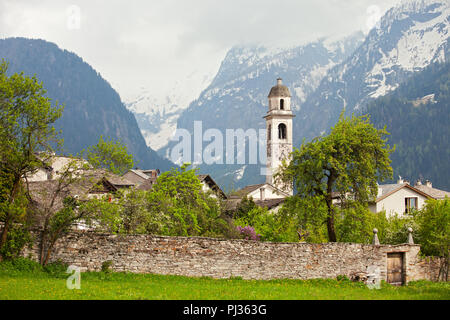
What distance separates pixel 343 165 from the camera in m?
37.6

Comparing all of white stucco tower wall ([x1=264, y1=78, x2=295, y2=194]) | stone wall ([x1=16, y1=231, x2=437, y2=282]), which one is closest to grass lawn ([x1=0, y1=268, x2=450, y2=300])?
stone wall ([x1=16, y1=231, x2=437, y2=282])

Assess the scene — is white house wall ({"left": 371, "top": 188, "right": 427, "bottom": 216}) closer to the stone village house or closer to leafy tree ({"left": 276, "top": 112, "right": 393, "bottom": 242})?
the stone village house

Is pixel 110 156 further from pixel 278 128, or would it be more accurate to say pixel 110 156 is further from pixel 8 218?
pixel 278 128

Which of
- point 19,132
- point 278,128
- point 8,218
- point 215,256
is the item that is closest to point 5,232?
point 8,218

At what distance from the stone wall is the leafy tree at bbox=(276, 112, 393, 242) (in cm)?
493

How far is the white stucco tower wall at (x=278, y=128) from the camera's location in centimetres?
10088

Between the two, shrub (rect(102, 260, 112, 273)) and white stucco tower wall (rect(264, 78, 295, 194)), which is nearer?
shrub (rect(102, 260, 112, 273))

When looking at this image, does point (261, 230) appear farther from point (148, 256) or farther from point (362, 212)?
point (148, 256)

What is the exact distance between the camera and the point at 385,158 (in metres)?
38.4

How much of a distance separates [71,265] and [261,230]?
2342 cm

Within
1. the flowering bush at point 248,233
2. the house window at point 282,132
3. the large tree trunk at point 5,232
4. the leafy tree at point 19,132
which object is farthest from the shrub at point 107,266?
the house window at point 282,132

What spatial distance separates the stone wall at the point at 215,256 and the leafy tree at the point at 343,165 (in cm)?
493

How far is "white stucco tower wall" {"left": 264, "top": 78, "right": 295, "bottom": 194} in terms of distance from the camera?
331 feet

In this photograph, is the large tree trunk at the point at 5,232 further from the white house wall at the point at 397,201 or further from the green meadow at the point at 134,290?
the white house wall at the point at 397,201
